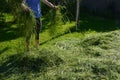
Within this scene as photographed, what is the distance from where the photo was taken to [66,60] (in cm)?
712

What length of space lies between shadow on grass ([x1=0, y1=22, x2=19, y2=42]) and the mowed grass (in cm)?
42

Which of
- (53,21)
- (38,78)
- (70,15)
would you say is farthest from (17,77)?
(70,15)

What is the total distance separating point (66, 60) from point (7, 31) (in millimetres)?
3589

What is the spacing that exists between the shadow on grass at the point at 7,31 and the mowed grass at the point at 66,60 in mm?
419

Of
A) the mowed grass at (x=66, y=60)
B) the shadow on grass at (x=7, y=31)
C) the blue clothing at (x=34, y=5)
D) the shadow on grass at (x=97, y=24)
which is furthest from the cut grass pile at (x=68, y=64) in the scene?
the shadow on grass at (x=97, y=24)

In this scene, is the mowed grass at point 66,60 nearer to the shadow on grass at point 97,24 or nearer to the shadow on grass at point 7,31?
the shadow on grass at point 7,31

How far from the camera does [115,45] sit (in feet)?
27.0

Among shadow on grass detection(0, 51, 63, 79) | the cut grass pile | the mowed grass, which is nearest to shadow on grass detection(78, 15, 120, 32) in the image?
the mowed grass

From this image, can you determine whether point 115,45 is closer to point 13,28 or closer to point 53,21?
point 53,21

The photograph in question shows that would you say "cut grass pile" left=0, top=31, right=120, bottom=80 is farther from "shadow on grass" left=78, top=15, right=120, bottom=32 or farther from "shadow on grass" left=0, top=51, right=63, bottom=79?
"shadow on grass" left=78, top=15, right=120, bottom=32

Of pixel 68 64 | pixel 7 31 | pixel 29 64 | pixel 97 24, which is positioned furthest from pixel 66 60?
pixel 97 24

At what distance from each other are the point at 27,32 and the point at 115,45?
2.12 metres

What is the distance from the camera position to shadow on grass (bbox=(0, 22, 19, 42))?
9602mm

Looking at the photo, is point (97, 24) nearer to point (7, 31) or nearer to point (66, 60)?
point (7, 31)
